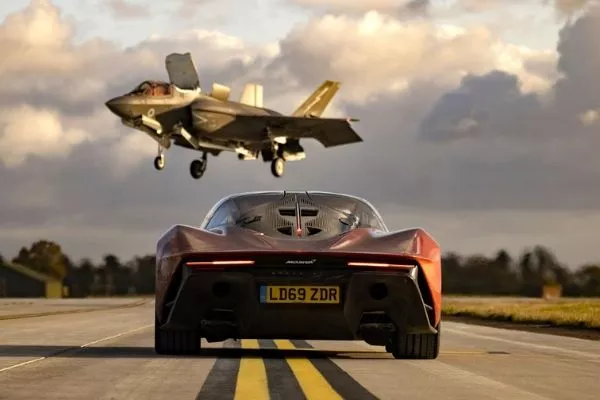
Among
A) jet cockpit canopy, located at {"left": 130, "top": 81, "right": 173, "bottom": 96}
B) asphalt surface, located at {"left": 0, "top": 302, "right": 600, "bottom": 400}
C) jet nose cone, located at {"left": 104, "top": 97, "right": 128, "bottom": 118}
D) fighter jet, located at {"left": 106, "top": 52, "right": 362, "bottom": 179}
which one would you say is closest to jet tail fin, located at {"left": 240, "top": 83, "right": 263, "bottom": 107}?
fighter jet, located at {"left": 106, "top": 52, "right": 362, "bottom": 179}

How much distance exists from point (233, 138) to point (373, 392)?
165 feet

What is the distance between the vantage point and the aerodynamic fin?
5606 cm

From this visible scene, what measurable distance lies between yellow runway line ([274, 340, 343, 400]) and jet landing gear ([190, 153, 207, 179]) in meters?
48.3

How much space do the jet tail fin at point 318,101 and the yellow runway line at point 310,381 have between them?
55349 mm

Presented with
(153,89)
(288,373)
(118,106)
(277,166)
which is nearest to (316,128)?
(277,166)

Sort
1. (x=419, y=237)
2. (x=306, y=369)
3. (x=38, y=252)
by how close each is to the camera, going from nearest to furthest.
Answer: (x=306, y=369) → (x=419, y=237) → (x=38, y=252)

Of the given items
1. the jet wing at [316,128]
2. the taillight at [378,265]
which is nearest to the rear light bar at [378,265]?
the taillight at [378,265]

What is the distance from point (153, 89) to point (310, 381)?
151 feet

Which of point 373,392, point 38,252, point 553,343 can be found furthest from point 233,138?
point 38,252

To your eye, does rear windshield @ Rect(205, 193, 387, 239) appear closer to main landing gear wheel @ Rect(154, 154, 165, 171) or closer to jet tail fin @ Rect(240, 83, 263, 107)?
main landing gear wheel @ Rect(154, 154, 165, 171)

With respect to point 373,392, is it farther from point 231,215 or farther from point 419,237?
point 231,215

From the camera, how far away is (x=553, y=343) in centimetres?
1698

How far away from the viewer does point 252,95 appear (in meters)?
63.8

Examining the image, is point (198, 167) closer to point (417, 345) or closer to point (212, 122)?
point (212, 122)
